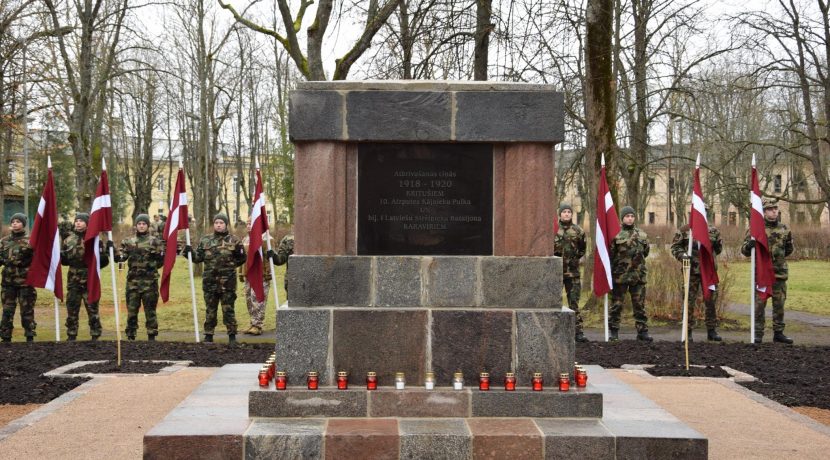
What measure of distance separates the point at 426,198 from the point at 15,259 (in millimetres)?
9382

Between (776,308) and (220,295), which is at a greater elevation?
(220,295)

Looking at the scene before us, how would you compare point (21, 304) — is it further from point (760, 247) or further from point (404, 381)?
point (760, 247)

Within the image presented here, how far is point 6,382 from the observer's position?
9.27 metres

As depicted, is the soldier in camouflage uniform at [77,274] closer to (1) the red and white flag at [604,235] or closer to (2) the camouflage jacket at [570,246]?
(2) the camouflage jacket at [570,246]

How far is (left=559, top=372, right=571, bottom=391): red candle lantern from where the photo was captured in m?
6.14

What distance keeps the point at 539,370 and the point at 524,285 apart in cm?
65

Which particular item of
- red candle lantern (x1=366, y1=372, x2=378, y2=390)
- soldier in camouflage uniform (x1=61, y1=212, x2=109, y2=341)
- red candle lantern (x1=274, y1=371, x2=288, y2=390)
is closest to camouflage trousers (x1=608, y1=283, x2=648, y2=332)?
red candle lantern (x1=366, y1=372, x2=378, y2=390)

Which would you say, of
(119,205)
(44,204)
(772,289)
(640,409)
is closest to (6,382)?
(44,204)

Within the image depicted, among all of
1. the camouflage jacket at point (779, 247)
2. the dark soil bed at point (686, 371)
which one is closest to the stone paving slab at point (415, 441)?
the dark soil bed at point (686, 371)

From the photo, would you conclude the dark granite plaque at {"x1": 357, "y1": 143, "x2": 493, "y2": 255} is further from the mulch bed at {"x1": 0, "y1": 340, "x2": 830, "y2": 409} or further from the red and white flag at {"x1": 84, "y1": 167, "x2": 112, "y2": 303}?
the red and white flag at {"x1": 84, "y1": 167, "x2": 112, "y2": 303}

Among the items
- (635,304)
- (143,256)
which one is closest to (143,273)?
(143,256)

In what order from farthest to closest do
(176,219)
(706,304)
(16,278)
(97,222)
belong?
1. (706,304)
2. (16,278)
3. (176,219)
4. (97,222)

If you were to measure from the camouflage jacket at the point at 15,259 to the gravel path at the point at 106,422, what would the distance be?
496 centimetres

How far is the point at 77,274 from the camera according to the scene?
1349 cm
